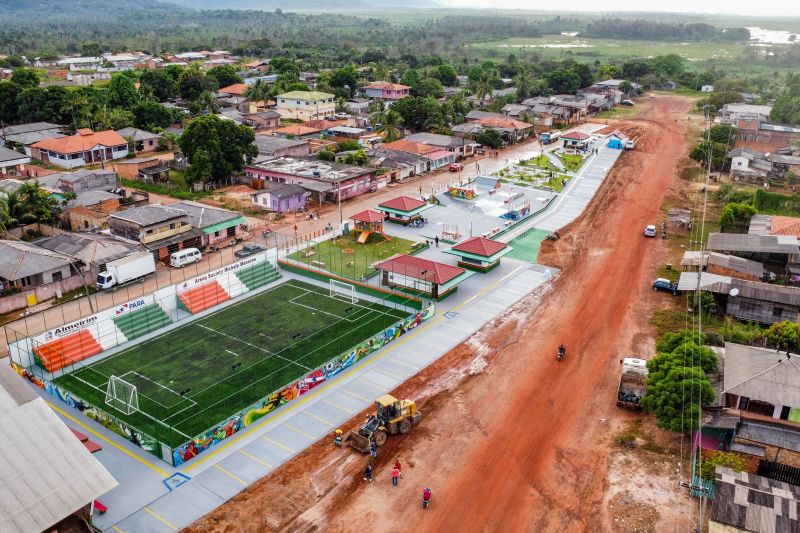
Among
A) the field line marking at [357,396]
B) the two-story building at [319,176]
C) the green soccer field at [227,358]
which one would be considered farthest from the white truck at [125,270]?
the two-story building at [319,176]

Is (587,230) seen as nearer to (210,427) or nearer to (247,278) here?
(247,278)

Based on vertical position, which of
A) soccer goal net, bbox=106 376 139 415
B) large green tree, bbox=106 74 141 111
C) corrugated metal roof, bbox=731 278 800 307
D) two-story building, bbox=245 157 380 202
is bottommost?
soccer goal net, bbox=106 376 139 415

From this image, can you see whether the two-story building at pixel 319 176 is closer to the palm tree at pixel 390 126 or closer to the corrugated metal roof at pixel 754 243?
the palm tree at pixel 390 126

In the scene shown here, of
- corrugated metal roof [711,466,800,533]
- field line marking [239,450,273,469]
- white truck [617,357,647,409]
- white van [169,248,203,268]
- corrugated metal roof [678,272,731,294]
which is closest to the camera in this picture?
Result: corrugated metal roof [711,466,800,533]

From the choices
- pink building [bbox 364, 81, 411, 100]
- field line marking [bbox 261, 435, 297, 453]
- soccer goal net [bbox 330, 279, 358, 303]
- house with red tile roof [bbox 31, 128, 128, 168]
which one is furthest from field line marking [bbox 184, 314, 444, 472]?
pink building [bbox 364, 81, 411, 100]

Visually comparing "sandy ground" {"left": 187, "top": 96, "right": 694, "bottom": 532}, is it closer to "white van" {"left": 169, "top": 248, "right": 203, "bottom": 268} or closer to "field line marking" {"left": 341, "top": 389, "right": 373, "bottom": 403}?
"field line marking" {"left": 341, "top": 389, "right": 373, "bottom": 403}

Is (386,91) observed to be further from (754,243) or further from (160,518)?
(160,518)

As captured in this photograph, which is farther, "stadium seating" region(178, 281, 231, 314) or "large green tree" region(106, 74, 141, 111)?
"large green tree" region(106, 74, 141, 111)
